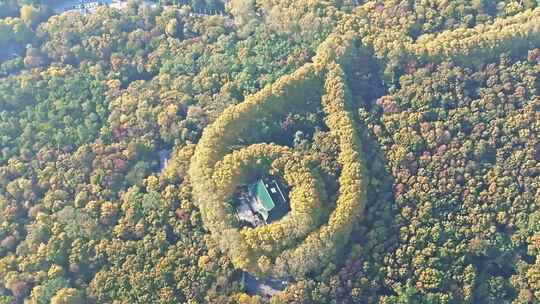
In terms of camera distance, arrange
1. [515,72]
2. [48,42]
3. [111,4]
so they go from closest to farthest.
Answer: [515,72] < [48,42] < [111,4]

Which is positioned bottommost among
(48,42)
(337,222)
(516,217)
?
(516,217)

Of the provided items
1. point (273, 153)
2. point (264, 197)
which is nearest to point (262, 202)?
point (264, 197)

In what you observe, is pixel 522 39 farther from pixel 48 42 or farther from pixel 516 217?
pixel 48 42

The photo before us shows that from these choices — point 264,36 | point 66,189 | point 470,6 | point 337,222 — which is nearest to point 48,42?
point 66,189

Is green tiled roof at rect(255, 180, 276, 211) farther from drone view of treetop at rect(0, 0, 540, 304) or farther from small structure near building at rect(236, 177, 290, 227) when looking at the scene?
drone view of treetop at rect(0, 0, 540, 304)

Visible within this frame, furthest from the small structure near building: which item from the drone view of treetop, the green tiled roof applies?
the drone view of treetop

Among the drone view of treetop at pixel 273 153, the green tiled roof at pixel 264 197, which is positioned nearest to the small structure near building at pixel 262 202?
the green tiled roof at pixel 264 197

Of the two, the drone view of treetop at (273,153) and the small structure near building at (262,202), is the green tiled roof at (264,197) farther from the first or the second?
the drone view of treetop at (273,153)
